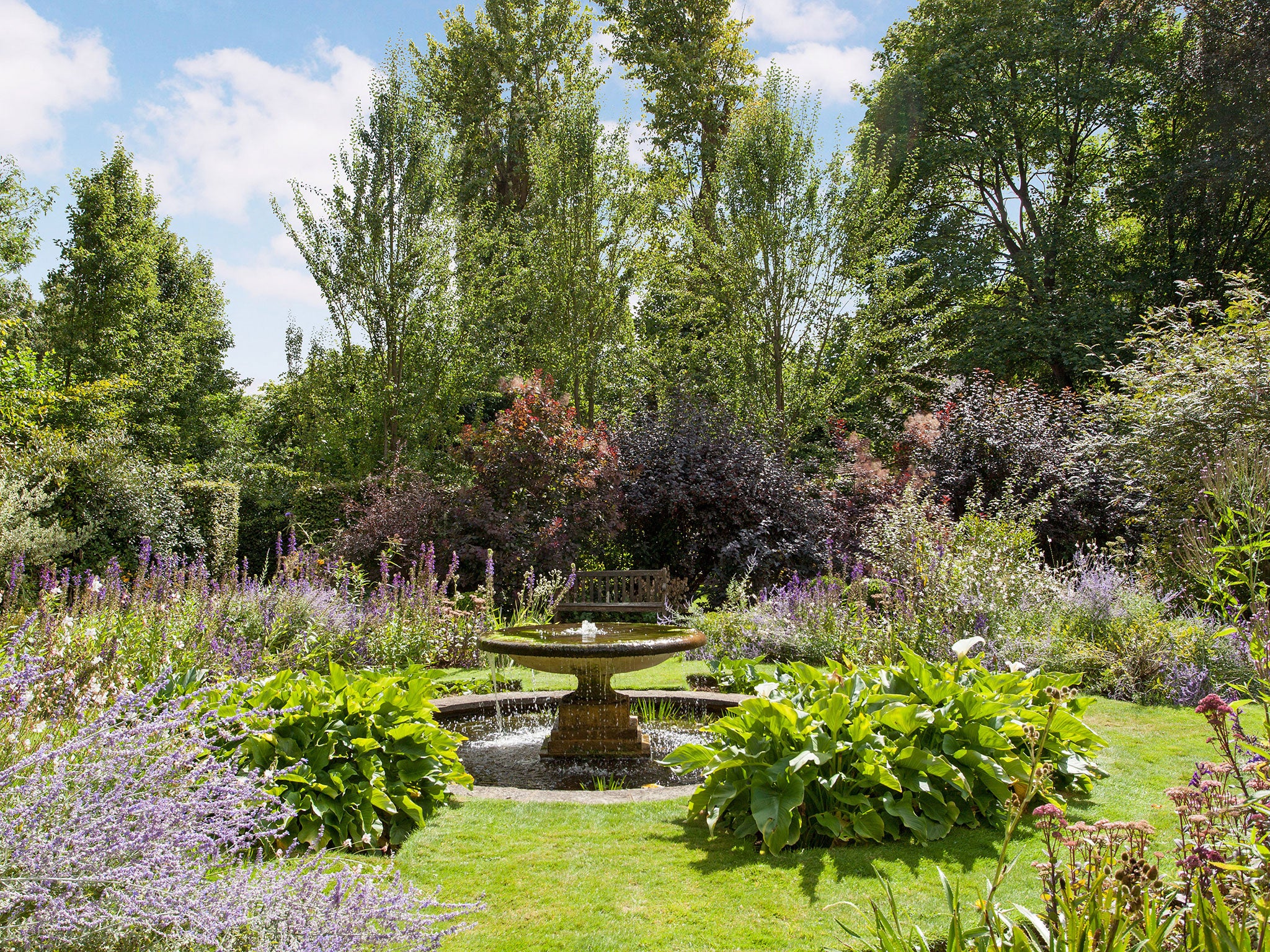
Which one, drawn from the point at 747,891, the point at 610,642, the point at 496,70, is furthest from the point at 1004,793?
the point at 496,70

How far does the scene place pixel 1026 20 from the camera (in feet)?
61.0

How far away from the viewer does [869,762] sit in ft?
11.0

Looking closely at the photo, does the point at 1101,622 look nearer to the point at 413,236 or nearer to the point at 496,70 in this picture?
the point at 413,236

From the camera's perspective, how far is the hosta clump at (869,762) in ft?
10.8

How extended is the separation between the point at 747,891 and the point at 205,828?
1781mm

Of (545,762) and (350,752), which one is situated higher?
(350,752)

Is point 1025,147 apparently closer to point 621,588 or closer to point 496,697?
point 621,588

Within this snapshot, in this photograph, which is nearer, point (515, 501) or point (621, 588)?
point (515, 501)

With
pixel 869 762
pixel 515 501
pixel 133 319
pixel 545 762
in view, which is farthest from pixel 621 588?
pixel 133 319

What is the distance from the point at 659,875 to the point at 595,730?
2184 millimetres

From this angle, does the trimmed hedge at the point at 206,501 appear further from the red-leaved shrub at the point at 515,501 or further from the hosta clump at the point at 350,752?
the hosta clump at the point at 350,752

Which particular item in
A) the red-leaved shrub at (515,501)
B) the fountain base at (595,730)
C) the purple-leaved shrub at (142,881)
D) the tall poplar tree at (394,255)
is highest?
the tall poplar tree at (394,255)

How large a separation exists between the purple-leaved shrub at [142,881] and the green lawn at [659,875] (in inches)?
32.3

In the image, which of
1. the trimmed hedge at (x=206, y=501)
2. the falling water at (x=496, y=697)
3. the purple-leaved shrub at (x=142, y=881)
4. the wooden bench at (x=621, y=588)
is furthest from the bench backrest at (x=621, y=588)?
the purple-leaved shrub at (x=142, y=881)
